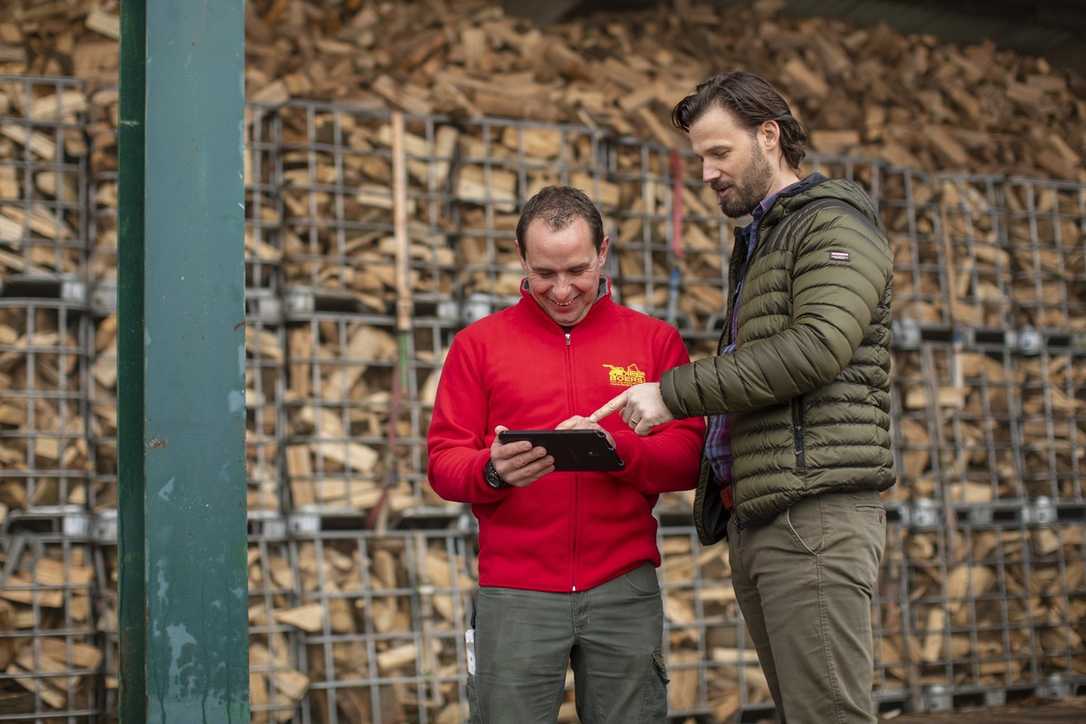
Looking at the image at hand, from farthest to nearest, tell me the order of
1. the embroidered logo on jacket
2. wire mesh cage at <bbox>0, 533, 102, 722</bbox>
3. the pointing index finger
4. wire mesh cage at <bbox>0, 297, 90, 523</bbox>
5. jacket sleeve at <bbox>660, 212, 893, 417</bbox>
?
wire mesh cage at <bbox>0, 297, 90, 523</bbox>
wire mesh cage at <bbox>0, 533, 102, 722</bbox>
the embroidered logo on jacket
the pointing index finger
jacket sleeve at <bbox>660, 212, 893, 417</bbox>

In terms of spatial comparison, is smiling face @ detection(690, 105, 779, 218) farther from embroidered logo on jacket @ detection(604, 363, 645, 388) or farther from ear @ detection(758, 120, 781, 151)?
embroidered logo on jacket @ detection(604, 363, 645, 388)

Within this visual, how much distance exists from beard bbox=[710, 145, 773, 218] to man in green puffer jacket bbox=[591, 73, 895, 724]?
65 mm

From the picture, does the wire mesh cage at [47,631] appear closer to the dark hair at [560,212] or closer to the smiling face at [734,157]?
the dark hair at [560,212]

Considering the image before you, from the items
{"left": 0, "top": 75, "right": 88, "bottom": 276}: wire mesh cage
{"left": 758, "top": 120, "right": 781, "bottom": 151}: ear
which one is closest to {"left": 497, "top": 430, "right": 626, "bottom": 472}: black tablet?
{"left": 758, "top": 120, "right": 781, "bottom": 151}: ear

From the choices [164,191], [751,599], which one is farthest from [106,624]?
[751,599]

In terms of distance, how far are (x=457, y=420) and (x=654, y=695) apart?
2.50 ft

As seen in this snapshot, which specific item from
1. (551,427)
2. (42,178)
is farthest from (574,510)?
(42,178)

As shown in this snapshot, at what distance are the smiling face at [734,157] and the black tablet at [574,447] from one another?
2.15 feet

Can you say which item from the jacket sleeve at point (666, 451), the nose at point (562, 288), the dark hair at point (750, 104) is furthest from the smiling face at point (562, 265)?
the dark hair at point (750, 104)

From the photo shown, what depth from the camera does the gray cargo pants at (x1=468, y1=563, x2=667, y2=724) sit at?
259 cm

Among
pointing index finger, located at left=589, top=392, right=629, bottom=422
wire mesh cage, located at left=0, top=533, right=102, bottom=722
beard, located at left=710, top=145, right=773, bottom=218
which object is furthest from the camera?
wire mesh cage, located at left=0, top=533, right=102, bottom=722

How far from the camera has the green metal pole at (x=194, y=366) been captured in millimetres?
2428

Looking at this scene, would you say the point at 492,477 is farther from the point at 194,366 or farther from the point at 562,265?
the point at 194,366

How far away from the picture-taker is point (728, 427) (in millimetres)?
2672
